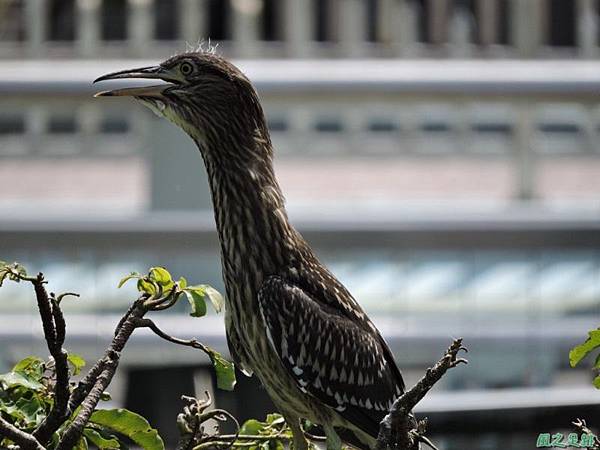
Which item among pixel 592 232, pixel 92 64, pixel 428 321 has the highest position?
pixel 92 64

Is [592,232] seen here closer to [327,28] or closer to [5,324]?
[5,324]

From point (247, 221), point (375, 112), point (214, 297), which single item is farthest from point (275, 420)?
point (375, 112)

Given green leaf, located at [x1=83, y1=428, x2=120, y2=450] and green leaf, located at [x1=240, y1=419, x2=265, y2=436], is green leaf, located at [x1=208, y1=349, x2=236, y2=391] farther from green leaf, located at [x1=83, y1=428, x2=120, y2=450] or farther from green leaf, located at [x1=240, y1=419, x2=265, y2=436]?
green leaf, located at [x1=83, y1=428, x2=120, y2=450]

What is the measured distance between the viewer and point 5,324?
188 inches

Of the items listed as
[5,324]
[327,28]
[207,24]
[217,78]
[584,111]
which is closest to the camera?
[217,78]

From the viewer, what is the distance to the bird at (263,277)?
98.0 inches

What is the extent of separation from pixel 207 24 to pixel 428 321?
3.01 m

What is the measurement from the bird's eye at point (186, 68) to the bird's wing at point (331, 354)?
1.33ft

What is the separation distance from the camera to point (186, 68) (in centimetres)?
253

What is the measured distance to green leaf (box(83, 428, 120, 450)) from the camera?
1.74m

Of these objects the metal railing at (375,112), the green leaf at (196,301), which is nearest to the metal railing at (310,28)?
the metal railing at (375,112)

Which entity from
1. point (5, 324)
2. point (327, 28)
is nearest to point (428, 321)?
point (5, 324)

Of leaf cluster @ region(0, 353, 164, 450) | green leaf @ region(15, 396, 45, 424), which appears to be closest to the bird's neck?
leaf cluster @ region(0, 353, 164, 450)

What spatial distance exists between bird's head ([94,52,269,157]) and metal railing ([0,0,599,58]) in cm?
360
